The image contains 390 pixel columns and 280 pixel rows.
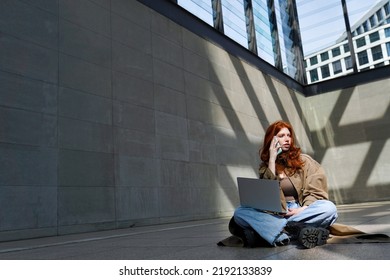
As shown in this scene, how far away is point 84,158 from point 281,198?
5157mm

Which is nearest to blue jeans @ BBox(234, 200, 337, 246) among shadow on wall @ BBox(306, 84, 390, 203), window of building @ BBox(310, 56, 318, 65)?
shadow on wall @ BBox(306, 84, 390, 203)

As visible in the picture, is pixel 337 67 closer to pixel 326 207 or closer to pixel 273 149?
pixel 273 149

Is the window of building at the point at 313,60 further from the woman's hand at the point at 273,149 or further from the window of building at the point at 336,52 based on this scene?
the woman's hand at the point at 273,149

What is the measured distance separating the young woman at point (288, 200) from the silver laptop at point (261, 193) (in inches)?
3.4

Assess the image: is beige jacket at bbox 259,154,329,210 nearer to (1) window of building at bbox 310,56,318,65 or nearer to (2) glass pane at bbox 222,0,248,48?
(2) glass pane at bbox 222,0,248,48

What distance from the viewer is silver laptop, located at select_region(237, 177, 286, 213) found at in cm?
306

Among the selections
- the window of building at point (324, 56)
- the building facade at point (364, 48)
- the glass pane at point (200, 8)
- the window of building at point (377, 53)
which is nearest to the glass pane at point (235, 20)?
the glass pane at point (200, 8)

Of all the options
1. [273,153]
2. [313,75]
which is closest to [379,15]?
[313,75]

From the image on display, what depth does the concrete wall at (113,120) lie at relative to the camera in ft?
21.5

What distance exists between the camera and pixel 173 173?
31.7ft

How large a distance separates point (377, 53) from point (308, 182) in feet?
49.3

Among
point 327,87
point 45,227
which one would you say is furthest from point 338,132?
point 45,227

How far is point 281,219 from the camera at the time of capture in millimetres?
3191

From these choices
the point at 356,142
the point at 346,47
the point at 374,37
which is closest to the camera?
the point at 374,37
